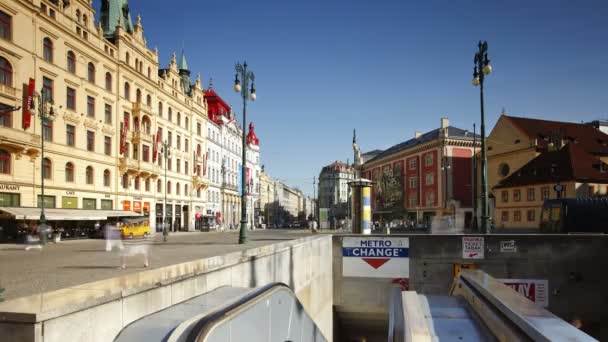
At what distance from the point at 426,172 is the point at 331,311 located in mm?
52455

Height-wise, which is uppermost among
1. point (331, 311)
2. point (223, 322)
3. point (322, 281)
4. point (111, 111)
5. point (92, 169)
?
point (111, 111)

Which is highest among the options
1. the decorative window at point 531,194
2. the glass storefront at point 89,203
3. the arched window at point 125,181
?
the arched window at point 125,181

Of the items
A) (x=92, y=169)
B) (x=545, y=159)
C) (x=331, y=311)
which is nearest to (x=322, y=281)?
(x=331, y=311)

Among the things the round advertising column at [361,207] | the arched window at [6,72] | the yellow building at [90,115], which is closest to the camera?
the round advertising column at [361,207]

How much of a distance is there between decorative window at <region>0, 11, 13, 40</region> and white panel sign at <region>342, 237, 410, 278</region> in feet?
84.6

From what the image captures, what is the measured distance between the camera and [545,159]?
169ft

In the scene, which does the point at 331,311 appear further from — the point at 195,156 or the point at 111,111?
the point at 195,156

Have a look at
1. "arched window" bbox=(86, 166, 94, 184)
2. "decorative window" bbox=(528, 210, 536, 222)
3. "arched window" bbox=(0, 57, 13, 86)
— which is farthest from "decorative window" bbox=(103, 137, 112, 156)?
"decorative window" bbox=(528, 210, 536, 222)

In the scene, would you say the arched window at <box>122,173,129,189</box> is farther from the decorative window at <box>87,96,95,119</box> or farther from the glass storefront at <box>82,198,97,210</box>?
the decorative window at <box>87,96,95,119</box>

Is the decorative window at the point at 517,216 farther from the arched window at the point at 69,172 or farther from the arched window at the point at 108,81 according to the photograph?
the arched window at the point at 69,172

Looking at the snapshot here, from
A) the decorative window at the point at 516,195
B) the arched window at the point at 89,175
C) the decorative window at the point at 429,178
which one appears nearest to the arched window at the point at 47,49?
the arched window at the point at 89,175

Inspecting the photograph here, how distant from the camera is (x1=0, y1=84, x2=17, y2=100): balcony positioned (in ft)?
95.3

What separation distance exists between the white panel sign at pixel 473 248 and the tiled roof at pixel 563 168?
29950 millimetres

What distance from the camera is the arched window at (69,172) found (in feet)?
119
